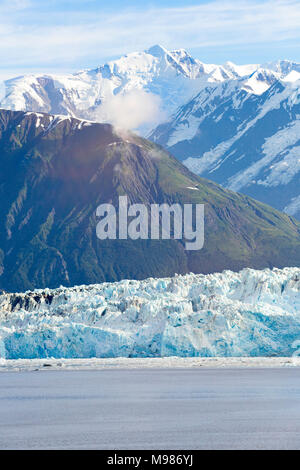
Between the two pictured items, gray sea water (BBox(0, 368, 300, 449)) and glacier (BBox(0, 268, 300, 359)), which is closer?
gray sea water (BBox(0, 368, 300, 449))

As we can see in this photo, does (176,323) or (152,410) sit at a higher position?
(176,323)

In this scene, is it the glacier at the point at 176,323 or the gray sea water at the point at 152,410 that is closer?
the gray sea water at the point at 152,410

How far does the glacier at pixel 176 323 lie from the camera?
127 m

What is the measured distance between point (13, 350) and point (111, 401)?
49039 mm

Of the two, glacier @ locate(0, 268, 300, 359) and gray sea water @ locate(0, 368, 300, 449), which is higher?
glacier @ locate(0, 268, 300, 359)

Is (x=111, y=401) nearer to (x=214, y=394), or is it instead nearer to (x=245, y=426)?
(x=214, y=394)

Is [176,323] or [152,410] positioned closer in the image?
[152,410]

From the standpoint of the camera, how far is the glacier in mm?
127375

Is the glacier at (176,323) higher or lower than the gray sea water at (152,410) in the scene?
higher

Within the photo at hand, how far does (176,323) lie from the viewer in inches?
5007

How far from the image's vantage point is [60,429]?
73.1 metres
